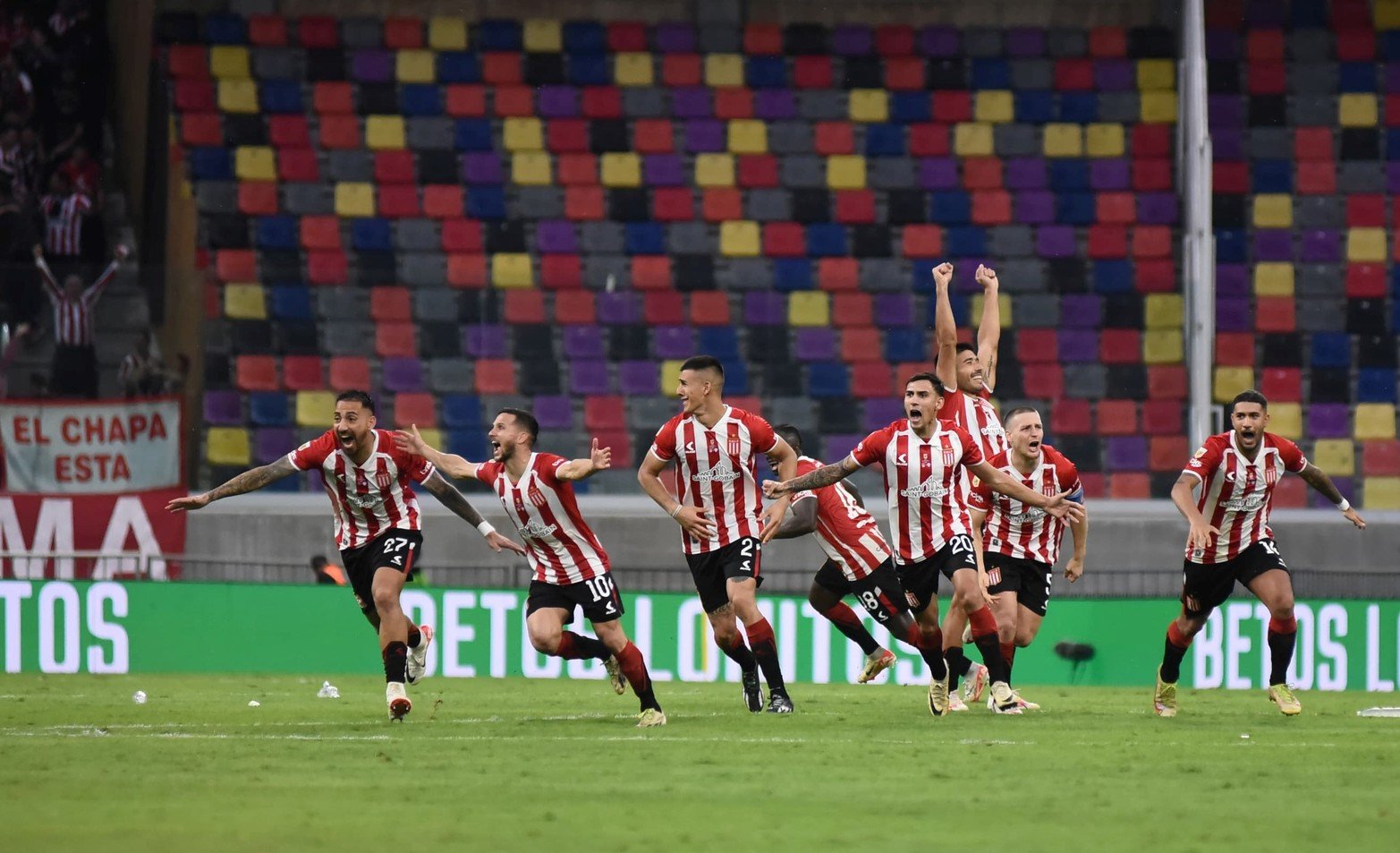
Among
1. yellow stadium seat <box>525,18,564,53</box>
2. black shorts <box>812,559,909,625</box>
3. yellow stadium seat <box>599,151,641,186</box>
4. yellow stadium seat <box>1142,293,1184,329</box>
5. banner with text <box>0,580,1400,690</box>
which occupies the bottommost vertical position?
banner with text <box>0,580,1400,690</box>

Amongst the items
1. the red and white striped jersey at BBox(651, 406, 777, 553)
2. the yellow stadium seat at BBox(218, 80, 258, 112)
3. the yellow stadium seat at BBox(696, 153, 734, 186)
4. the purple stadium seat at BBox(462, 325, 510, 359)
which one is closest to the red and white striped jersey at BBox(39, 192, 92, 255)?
the yellow stadium seat at BBox(218, 80, 258, 112)

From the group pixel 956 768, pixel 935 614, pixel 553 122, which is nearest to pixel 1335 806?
pixel 956 768

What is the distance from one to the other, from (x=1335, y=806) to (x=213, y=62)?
1890cm

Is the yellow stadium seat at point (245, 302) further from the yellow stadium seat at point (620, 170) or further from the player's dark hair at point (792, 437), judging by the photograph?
the player's dark hair at point (792, 437)

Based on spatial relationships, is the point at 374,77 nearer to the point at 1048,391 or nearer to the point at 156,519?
the point at 156,519

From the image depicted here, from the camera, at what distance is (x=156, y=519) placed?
66.4 ft

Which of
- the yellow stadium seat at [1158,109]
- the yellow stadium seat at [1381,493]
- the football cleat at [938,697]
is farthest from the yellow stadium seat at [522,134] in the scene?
the football cleat at [938,697]

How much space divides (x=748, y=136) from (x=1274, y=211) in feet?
20.4

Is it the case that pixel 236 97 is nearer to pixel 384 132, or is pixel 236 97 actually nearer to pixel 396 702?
pixel 384 132

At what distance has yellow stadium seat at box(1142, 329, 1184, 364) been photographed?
2291 cm

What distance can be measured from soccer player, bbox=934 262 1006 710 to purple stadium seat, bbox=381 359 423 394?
9.63 meters

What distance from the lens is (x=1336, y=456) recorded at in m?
22.4

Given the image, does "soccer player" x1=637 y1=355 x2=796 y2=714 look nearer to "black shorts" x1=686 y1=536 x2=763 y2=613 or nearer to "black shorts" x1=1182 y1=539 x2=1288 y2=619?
"black shorts" x1=686 y1=536 x2=763 y2=613

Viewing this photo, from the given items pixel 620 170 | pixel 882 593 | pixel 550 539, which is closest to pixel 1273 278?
pixel 620 170
